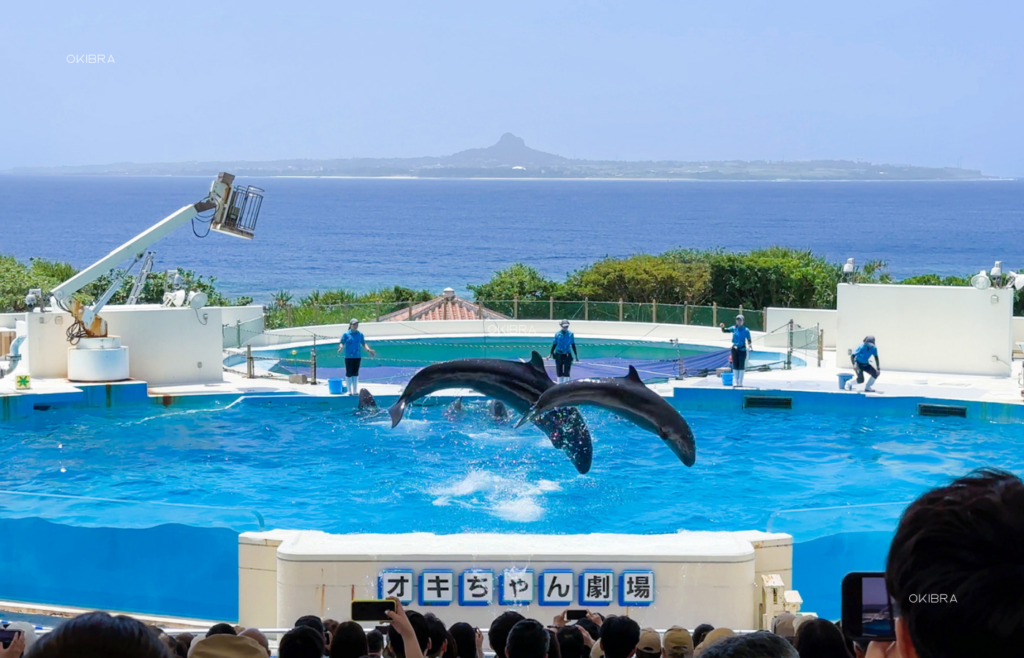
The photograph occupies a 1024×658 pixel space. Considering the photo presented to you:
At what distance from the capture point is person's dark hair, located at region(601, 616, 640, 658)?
4.12 metres

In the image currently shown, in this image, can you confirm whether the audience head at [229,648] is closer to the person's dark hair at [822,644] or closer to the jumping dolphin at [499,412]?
the person's dark hair at [822,644]

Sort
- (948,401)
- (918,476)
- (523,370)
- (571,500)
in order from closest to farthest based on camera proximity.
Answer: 1. (523,370)
2. (571,500)
3. (918,476)
4. (948,401)

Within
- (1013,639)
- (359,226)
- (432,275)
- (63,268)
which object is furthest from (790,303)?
(359,226)

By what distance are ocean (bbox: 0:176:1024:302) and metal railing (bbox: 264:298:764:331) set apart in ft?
149

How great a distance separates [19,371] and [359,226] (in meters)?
114

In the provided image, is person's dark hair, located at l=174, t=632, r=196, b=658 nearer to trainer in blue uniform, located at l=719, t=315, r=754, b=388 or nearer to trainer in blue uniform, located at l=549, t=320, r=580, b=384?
trainer in blue uniform, located at l=549, t=320, r=580, b=384

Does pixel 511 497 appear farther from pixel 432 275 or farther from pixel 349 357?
pixel 432 275

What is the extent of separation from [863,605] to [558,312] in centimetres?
2200

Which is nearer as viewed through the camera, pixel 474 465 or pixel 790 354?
pixel 474 465

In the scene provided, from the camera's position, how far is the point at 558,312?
23.7m

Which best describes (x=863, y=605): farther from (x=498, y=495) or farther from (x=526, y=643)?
(x=498, y=495)

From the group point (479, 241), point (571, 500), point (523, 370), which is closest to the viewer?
point (523, 370)

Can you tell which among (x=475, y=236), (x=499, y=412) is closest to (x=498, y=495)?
(x=499, y=412)

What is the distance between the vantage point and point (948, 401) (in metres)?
16.4
